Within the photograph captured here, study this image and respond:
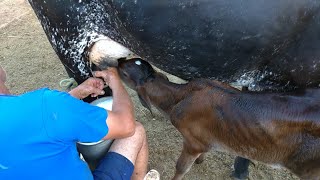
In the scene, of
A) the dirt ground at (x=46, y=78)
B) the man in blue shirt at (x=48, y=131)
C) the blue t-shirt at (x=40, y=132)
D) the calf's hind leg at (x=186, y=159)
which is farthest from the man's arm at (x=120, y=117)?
the dirt ground at (x=46, y=78)

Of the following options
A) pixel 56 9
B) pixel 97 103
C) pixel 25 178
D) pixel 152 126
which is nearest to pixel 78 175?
pixel 25 178

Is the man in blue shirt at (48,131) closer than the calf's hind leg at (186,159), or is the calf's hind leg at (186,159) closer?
the man in blue shirt at (48,131)

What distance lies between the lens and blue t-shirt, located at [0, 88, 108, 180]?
1.71m

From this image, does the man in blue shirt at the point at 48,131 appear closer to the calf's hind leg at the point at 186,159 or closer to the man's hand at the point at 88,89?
the man's hand at the point at 88,89

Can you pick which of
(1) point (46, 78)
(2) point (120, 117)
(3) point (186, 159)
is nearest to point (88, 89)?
(2) point (120, 117)

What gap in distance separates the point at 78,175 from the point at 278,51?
4.24ft

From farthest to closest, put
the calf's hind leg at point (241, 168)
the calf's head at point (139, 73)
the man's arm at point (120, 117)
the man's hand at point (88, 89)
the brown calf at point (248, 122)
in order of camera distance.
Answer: the calf's hind leg at point (241, 168)
the calf's head at point (139, 73)
the man's hand at point (88, 89)
the brown calf at point (248, 122)
the man's arm at point (120, 117)

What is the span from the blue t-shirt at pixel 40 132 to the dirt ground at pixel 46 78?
1.42 metres

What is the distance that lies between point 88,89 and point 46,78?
1.94m

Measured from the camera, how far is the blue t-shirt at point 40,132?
1.71 meters

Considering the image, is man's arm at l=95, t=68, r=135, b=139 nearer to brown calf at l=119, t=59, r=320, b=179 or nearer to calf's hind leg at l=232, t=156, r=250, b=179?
brown calf at l=119, t=59, r=320, b=179

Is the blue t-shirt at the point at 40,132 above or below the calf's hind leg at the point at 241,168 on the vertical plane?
above

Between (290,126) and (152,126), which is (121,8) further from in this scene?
(152,126)

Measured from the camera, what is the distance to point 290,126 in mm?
2225
